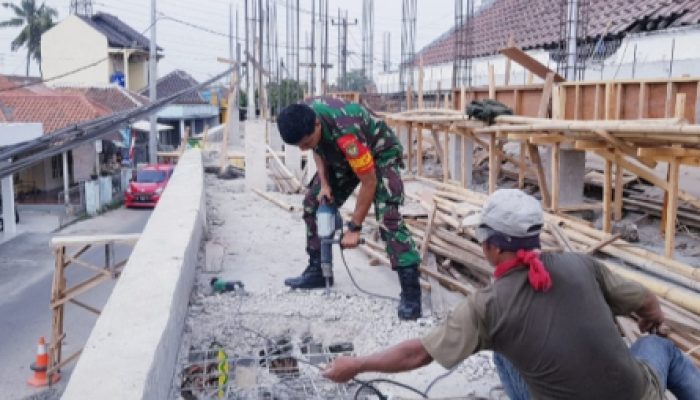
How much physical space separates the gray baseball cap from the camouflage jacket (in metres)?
1.87

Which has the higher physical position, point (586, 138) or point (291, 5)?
point (291, 5)

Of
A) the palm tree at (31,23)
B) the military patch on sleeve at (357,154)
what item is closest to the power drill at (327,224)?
the military patch on sleeve at (357,154)

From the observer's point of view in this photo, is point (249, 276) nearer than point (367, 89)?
Yes

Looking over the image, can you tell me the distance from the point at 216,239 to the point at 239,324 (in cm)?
263

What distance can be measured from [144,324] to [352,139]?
5.21ft

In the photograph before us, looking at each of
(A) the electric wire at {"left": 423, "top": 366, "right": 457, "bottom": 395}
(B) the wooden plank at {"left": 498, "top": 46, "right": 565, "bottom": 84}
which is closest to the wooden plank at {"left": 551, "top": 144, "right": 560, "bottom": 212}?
(B) the wooden plank at {"left": 498, "top": 46, "right": 565, "bottom": 84}

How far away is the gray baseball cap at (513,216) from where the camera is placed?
7.27ft

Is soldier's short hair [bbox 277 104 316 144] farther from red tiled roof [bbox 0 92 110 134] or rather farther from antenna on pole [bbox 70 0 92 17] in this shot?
antenna on pole [bbox 70 0 92 17]

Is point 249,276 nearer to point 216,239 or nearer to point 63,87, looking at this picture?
point 216,239

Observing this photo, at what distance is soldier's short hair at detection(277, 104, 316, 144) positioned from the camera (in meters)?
4.04

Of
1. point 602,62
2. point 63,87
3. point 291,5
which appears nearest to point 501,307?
point 602,62

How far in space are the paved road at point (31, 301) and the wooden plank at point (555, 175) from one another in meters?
6.79

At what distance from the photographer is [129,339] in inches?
121

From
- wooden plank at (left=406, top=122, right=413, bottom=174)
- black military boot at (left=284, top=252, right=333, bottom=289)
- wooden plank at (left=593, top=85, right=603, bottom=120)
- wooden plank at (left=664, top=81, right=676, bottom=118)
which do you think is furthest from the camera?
wooden plank at (left=406, top=122, right=413, bottom=174)
